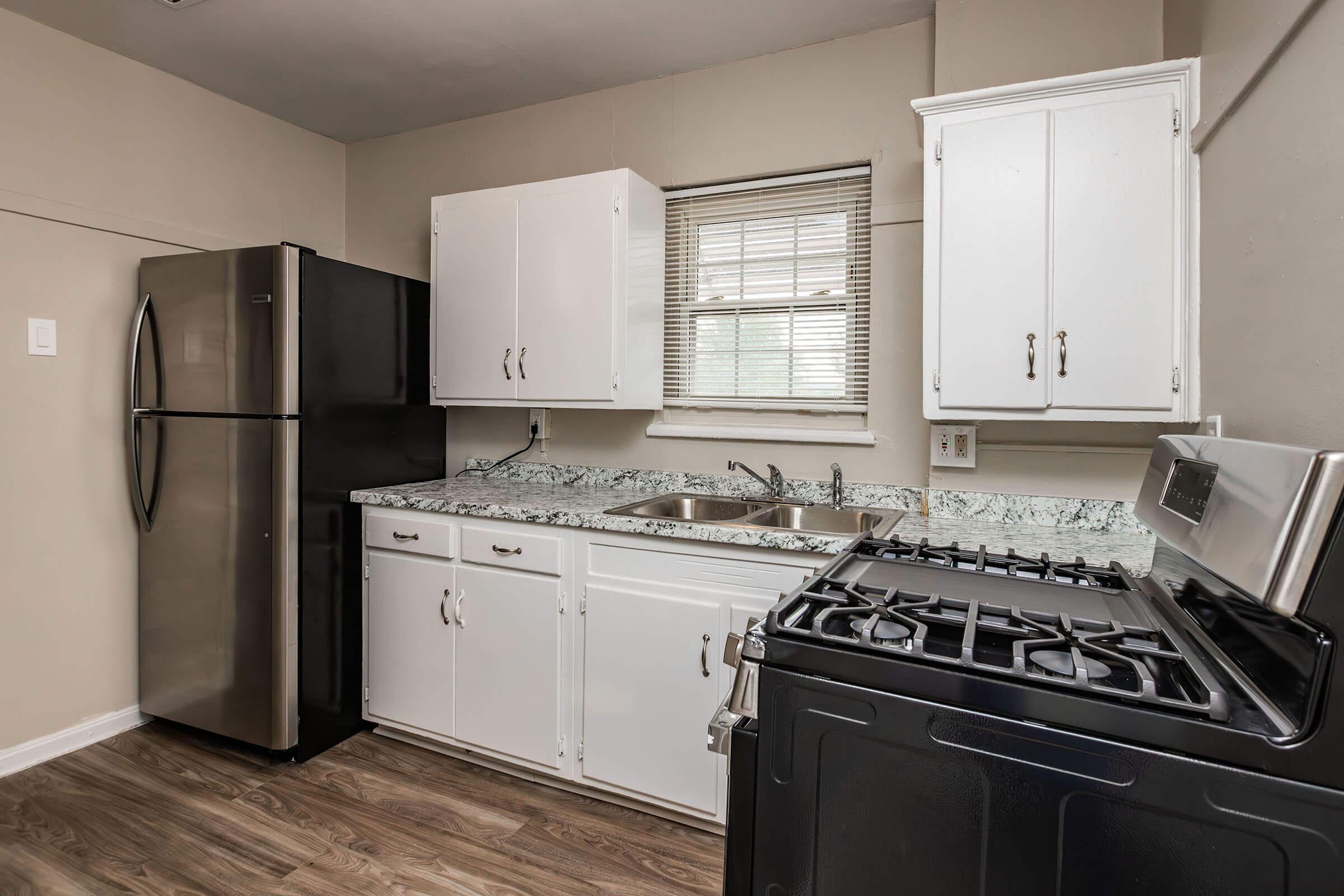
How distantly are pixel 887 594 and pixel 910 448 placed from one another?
4.78 feet

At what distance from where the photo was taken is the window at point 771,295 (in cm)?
256

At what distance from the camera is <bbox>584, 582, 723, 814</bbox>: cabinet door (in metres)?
2.04

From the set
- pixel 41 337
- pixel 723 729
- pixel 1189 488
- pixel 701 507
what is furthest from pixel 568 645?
pixel 41 337

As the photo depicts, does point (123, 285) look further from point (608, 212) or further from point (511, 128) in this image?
point (608, 212)

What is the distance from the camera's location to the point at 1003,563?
1.33m

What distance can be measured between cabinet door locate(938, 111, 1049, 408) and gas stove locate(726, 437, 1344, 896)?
0.88m

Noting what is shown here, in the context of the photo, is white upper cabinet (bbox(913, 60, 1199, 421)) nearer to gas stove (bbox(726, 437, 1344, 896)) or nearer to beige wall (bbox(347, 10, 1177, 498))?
beige wall (bbox(347, 10, 1177, 498))

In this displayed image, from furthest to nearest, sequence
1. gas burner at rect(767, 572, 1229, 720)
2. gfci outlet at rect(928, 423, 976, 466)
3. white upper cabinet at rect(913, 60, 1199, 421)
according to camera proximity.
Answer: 1. gfci outlet at rect(928, 423, 976, 466)
2. white upper cabinet at rect(913, 60, 1199, 421)
3. gas burner at rect(767, 572, 1229, 720)

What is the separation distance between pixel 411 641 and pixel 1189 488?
7.97 ft

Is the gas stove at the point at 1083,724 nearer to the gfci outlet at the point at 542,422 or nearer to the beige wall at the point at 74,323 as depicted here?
the gfci outlet at the point at 542,422

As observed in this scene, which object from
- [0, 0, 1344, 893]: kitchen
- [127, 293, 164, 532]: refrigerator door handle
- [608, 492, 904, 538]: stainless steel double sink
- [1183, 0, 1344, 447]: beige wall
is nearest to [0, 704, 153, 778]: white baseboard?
[0, 0, 1344, 893]: kitchen

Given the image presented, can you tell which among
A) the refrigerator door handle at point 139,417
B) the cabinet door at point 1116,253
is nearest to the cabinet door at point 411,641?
the refrigerator door handle at point 139,417

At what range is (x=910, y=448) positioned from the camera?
240 cm

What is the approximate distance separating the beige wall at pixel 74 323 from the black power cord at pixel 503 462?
1.34 meters
